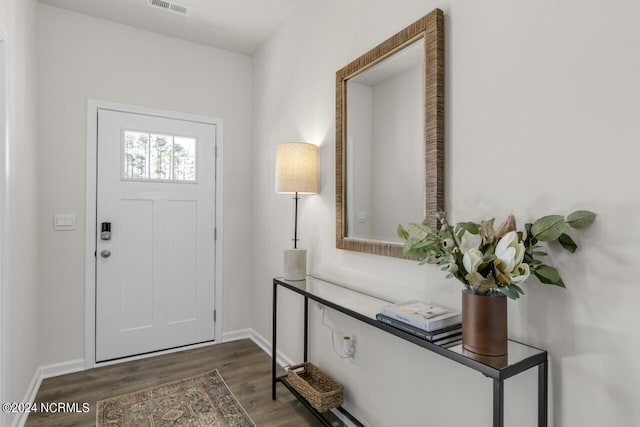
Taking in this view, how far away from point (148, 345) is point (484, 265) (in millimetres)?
2852

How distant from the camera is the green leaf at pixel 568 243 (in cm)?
104

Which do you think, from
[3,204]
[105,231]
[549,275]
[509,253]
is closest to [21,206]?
[3,204]

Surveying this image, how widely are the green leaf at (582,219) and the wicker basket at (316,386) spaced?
1464 millimetres

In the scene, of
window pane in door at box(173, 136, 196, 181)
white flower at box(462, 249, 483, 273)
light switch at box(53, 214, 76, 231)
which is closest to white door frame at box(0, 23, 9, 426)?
light switch at box(53, 214, 76, 231)

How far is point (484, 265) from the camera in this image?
1.06m

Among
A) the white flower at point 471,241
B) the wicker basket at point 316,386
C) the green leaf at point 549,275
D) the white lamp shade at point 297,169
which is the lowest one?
the wicker basket at point 316,386

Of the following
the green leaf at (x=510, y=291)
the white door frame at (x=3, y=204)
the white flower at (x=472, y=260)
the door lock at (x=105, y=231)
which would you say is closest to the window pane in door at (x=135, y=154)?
the door lock at (x=105, y=231)

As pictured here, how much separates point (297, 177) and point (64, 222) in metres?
1.83

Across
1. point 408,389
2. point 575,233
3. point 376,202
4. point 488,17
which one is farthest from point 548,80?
point 408,389

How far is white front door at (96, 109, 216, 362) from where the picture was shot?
111 inches

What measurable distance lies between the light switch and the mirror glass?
2.10 meters

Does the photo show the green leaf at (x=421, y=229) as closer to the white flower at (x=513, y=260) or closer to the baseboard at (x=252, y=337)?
the white flower at (x=513, y=260)

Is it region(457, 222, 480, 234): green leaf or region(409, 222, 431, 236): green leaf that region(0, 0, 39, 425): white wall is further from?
region(457, 222, 480, 234): green leaf

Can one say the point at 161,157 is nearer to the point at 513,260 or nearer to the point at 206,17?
the point at 206,17
